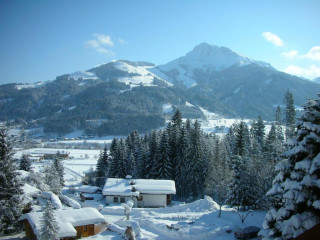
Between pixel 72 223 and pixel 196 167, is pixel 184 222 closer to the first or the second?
pixel 72 223

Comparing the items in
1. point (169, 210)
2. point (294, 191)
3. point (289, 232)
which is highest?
point (294, 191)

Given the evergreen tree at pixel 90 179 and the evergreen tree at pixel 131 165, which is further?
the evergreen tree at pixel 90 179

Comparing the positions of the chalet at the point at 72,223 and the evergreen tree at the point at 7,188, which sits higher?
the evergreen tree at the point at 7,188

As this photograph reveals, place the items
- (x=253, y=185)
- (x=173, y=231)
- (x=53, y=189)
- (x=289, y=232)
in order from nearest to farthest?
(x=289, y=232) → (x=173, y=231) → (x=253, y=185) → (x=53, y=189)

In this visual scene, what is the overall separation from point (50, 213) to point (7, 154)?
30.1 feet

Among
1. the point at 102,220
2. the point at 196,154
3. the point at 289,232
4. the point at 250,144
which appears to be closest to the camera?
the point at 289,232

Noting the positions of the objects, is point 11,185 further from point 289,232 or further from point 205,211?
point 289,232

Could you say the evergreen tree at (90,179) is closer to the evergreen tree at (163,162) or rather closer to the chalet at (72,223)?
the evergreen tree at (163,162)

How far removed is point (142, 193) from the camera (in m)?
43.4

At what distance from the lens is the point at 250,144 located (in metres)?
65.2

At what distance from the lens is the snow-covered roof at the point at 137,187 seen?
42969 millimetres

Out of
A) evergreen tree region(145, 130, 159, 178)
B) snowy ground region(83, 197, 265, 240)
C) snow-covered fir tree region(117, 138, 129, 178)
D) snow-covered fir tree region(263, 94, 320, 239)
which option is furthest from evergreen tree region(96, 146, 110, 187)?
snow-covered fir tree region(263, 94, 320, 239)

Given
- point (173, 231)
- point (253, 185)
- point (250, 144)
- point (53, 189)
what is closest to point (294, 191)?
point (173, 231)

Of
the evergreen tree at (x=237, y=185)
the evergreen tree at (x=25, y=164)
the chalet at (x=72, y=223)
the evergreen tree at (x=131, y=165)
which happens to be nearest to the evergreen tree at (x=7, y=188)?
the chalet at (x=72, y=223)
